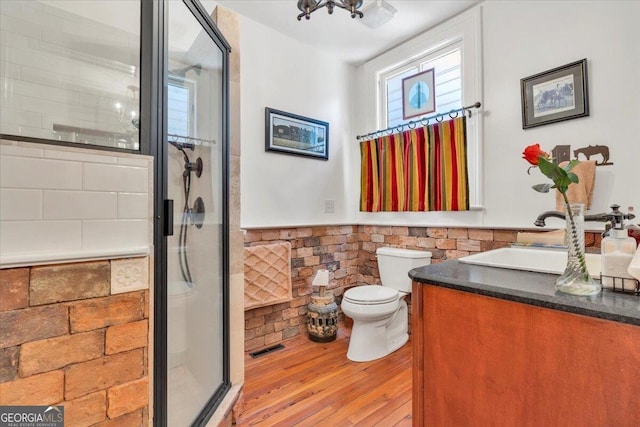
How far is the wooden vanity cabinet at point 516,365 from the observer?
687 millimetres

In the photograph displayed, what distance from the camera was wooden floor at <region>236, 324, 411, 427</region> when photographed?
154cm

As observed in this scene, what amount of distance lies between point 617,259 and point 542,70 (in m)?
1.61

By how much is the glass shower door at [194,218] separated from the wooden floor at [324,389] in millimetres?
324

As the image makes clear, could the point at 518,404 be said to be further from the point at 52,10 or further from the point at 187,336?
the point at 52,10

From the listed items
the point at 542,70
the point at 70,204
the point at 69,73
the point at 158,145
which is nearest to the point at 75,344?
the point at 70,204

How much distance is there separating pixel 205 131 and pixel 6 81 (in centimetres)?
78

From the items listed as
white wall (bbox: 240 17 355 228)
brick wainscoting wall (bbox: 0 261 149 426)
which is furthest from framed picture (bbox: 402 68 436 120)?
brick wainscoting wall (bbox: 0 261 149 426)

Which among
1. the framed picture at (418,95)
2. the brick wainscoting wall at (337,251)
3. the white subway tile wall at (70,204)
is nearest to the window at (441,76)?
the framed picture at (418,95)

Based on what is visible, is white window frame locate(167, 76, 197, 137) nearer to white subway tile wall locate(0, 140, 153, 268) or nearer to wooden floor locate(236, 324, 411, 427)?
white subway tile wall locate(0, 140, 153, 268)

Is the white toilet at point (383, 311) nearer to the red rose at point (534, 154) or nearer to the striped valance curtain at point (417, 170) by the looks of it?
the striped valance curtain at point (417, 170)

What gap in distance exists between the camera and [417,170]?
97.3 inches

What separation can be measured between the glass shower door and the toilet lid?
37.7 inches

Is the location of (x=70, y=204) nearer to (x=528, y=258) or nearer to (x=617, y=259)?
(x=617, y=259)

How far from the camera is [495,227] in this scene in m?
2.08
